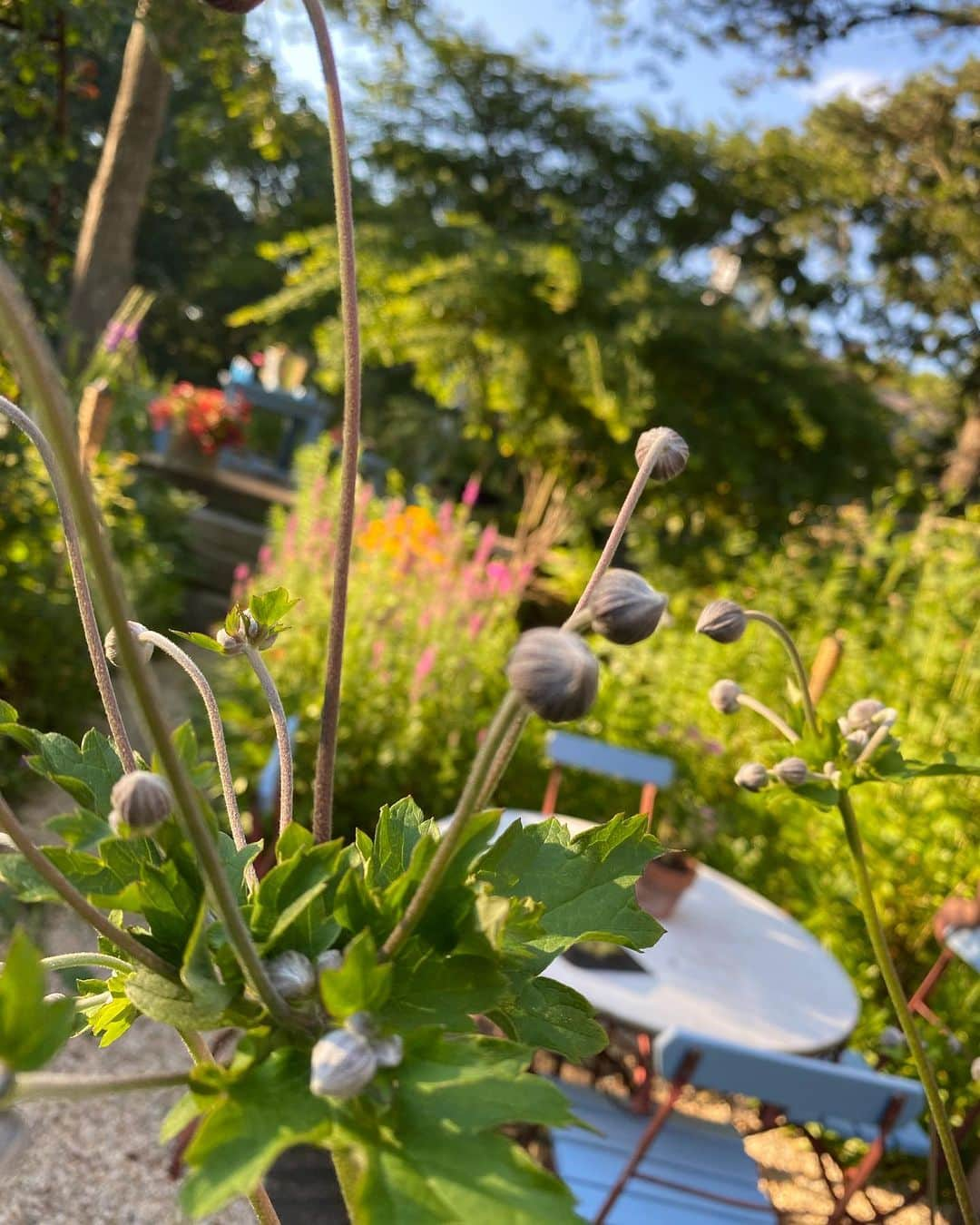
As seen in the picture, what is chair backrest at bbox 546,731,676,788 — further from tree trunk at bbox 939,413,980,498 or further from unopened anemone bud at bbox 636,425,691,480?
tree trunk at bbox 939,413,980,498

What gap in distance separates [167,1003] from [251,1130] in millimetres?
76

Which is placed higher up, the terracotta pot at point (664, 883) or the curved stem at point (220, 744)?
the curved stem at point (220, 744)

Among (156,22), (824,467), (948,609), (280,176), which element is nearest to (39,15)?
(156,22)

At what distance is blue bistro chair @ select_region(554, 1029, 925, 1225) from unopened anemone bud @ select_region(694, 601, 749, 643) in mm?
1236

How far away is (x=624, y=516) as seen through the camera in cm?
50

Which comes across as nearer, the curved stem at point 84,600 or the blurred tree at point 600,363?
the curved stem at point 84,600

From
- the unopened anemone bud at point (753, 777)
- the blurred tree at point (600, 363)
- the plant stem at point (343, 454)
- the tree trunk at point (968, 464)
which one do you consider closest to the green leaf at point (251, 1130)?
the plant stem at point (343, 454)

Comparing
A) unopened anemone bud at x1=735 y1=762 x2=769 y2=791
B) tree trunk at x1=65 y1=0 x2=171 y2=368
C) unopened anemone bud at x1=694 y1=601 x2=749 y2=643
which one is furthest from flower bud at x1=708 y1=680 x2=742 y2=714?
tree trunk at x1=65 y1=0 x2=171 y2=368

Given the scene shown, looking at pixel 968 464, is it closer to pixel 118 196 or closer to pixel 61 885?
pixel 118 196

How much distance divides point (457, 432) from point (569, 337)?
9.68ft

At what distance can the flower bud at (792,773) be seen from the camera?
70 centimetres

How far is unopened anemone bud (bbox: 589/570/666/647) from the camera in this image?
37cm

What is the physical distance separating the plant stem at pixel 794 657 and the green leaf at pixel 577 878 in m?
0.15

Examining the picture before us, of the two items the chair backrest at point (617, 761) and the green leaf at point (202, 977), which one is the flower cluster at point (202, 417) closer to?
the chair backrest at point (617, 761)
